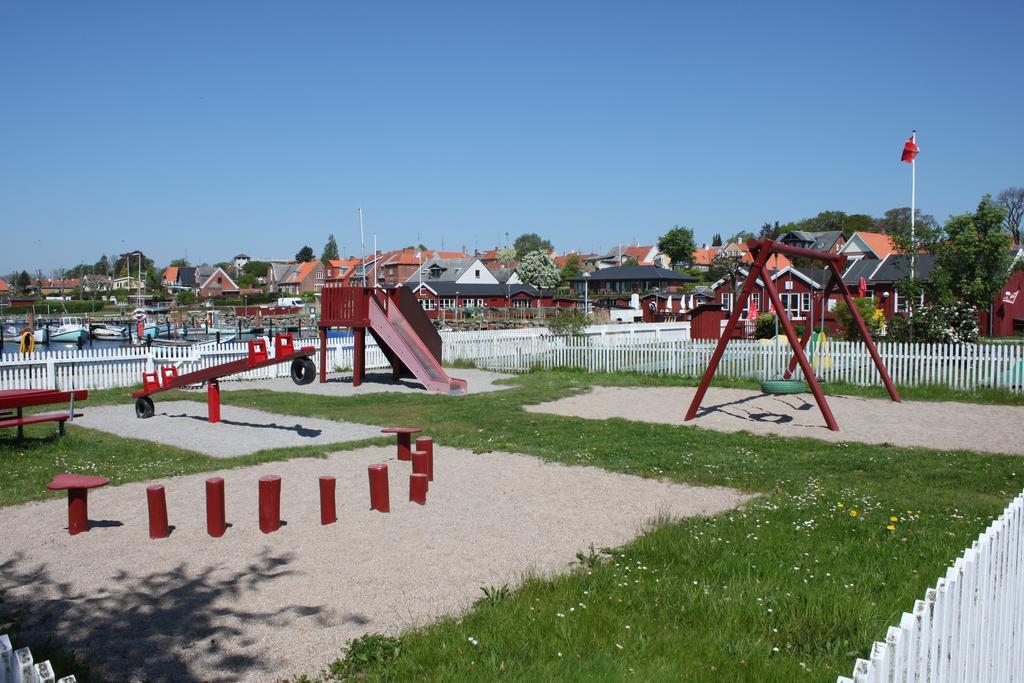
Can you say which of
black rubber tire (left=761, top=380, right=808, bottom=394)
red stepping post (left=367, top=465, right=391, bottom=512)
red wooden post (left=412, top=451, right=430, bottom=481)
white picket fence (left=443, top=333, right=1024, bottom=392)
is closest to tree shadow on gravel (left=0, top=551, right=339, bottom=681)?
red stepping post (left=367, top=465, right=391, bottom=512)

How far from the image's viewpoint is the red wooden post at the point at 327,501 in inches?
323

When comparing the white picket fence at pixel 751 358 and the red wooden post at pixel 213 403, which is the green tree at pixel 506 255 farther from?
the red wooden post at pixel 213 403

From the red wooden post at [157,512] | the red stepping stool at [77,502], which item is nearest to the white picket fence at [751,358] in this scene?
the red wooden post at [157,512]

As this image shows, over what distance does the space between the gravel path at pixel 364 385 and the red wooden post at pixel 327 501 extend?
42.1 feet

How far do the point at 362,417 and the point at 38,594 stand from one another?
10.3 m

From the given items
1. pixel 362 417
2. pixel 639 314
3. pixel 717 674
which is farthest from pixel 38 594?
pixel 639 314

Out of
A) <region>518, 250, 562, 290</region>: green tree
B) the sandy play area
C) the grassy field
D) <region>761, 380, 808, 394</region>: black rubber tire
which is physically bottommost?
the sandy play area

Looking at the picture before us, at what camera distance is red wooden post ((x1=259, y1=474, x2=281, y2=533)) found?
794cm

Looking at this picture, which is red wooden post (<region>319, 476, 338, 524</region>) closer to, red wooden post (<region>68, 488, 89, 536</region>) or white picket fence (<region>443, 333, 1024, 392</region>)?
red wooden post (<region>68, 488, 89, 536</region>)

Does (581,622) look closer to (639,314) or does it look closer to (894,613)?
(894,613)

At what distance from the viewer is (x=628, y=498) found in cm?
944

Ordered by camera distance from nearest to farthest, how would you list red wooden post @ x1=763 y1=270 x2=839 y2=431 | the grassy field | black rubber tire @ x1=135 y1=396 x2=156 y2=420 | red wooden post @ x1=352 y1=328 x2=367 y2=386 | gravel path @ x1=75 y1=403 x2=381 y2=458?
the grassy field < gravel path @ x1=75 y1=403 x2=381 y2=458 < red wooden post @ x1=763 y1=270 x2=839 y2=431 < black rubber tire @ x1=135 y1=396 x2=156 y2=420 < red wooden post @ x1=352 y1=328 x2=367 y2=386

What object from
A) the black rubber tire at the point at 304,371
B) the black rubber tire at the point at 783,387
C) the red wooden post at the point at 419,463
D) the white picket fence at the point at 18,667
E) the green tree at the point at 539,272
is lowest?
the red wooden post at the point at 419,463

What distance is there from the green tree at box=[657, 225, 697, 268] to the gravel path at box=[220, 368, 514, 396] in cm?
10062
